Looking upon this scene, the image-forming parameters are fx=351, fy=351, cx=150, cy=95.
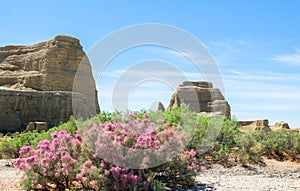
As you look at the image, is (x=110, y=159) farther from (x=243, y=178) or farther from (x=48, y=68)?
(x=48, y=68)

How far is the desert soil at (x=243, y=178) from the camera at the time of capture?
25.8 feet

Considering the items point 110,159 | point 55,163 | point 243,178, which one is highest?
point 110,159

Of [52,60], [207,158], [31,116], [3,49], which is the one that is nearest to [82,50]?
[52,60]

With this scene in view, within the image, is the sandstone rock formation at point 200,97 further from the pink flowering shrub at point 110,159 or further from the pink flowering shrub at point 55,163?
the pink flowering shrub at point 55,163

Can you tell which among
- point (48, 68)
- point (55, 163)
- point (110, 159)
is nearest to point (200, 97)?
point (48, 68)

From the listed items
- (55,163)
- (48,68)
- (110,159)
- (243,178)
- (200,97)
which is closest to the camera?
(110,159)

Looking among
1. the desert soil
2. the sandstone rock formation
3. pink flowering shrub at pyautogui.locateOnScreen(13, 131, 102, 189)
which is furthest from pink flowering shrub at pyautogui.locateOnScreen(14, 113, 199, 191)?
the sandstone rock formation

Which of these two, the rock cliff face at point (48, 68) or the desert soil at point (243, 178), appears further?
the rock cliff face at point (48, 68)

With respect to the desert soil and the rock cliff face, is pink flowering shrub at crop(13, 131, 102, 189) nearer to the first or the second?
the desert soil

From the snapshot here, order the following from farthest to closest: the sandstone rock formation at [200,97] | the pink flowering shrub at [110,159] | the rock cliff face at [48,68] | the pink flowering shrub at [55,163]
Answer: the rock cliff face at [48,68]
the sandstone rock formation at [200,97]
the pink flowering shrub at [55,163]
the pink flowering shrub at [110,159]


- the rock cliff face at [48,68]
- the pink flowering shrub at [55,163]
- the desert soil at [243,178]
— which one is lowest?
the desert soil at [243,178]

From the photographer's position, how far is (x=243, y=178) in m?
9.47

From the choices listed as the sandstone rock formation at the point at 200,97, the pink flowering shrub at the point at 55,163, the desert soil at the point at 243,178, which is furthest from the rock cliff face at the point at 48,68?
the pink flowering shrub at the point at 55,163

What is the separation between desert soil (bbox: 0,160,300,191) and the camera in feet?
25.8
